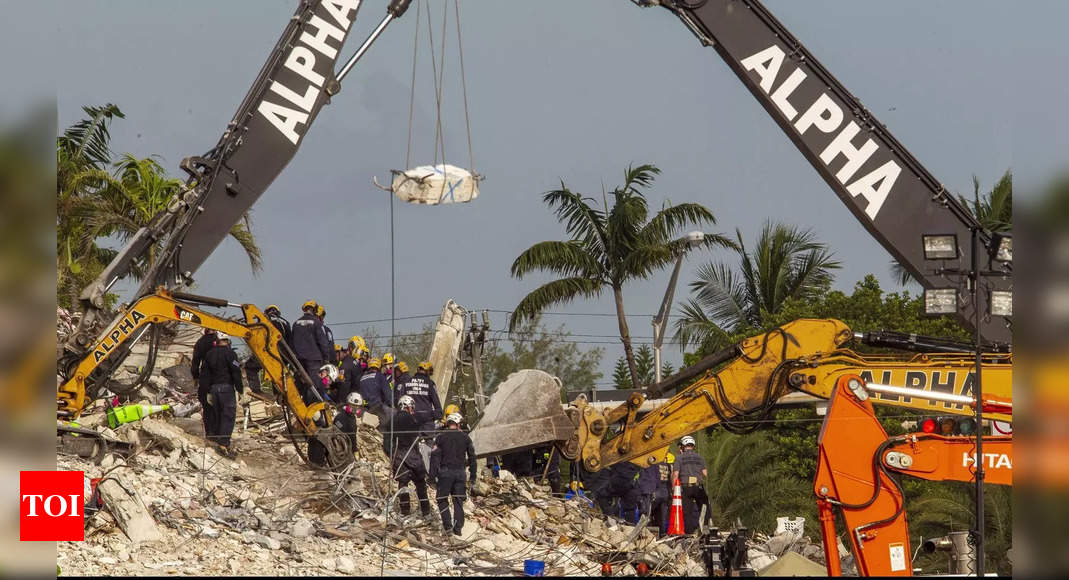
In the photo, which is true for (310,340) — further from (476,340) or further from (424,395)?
(476,340)

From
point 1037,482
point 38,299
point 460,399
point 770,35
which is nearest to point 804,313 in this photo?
point 460,399

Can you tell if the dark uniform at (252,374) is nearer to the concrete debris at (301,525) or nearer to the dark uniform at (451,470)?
the concrete debris at (301,525)

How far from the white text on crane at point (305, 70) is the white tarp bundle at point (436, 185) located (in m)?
3.75

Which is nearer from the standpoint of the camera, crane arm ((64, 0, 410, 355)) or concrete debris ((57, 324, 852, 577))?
concrete debris ((57, 324, 852, 577))

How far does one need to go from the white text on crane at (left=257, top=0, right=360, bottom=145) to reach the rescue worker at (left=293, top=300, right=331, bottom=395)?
3301 millimetres

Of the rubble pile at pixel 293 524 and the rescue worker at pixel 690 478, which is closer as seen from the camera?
the rubble pile at pixel 293 524

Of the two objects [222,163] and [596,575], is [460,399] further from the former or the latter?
[596,575]

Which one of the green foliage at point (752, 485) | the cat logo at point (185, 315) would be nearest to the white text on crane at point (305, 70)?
the cat logo at point (185, 315)

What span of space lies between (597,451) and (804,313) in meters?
17.3

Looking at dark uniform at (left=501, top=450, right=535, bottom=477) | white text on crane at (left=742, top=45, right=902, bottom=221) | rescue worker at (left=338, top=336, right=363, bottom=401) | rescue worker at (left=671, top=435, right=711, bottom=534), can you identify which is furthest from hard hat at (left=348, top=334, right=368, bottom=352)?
white text on crane at (left=742, top=45, right=902, bottom=221)

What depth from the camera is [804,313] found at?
107ft

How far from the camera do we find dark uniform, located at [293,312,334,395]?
20.7m

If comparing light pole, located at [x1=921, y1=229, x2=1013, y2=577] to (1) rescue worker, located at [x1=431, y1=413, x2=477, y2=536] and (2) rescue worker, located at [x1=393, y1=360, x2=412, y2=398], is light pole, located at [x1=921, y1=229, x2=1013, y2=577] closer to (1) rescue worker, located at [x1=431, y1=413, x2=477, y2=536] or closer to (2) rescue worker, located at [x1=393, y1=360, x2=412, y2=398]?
(1) rescue worker, located at [x1=431, y1=413, x2=477, y2=536]

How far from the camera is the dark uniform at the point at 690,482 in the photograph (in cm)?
1938
